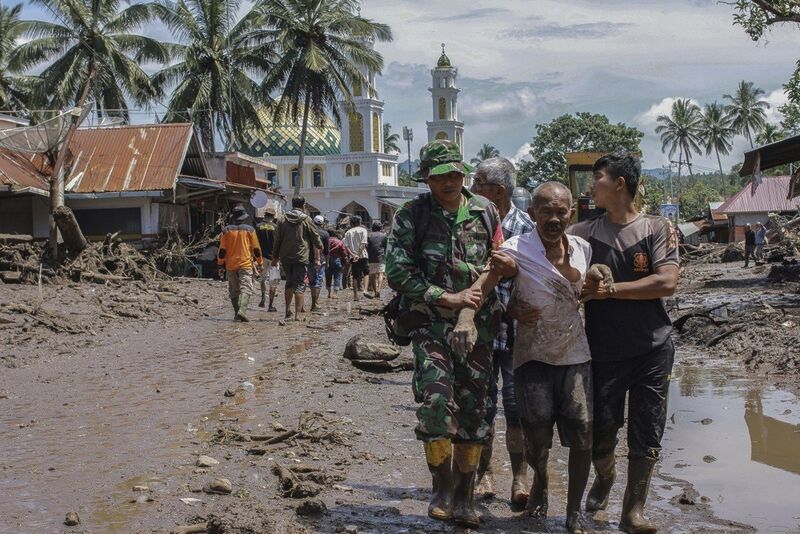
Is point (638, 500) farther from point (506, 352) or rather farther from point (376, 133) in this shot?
point (376, 133)

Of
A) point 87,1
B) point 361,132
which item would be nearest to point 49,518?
point 87,1

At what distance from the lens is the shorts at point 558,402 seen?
4.41 metres

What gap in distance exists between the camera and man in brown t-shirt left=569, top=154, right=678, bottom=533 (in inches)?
175

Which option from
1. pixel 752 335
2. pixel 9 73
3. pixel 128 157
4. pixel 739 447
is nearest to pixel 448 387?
pixel 739 447

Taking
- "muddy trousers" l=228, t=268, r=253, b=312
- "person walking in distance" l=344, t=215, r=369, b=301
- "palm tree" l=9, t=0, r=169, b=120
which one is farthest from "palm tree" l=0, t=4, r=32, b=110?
"muddy trousers" l=228, t=268, r=253, b=312

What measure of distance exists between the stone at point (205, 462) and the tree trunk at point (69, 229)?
1474cm

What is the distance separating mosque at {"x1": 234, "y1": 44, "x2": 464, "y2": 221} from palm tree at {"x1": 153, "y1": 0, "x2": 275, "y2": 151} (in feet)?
87.8

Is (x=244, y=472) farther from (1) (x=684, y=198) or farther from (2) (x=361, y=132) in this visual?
(1) (x=684, y=198)

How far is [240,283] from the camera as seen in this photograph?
14.3 m

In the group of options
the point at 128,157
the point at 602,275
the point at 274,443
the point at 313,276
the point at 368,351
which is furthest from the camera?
the point at 128,157

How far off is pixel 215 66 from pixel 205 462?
3540 centimetres

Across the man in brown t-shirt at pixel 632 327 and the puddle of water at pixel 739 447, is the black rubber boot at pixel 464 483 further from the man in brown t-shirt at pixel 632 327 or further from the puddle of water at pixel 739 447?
the puddle of water at pixel 739 447

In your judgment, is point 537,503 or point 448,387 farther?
point 537,503

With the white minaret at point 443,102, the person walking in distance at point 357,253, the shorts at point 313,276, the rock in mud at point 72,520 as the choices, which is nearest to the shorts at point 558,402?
the rock in mud at point 72,520
